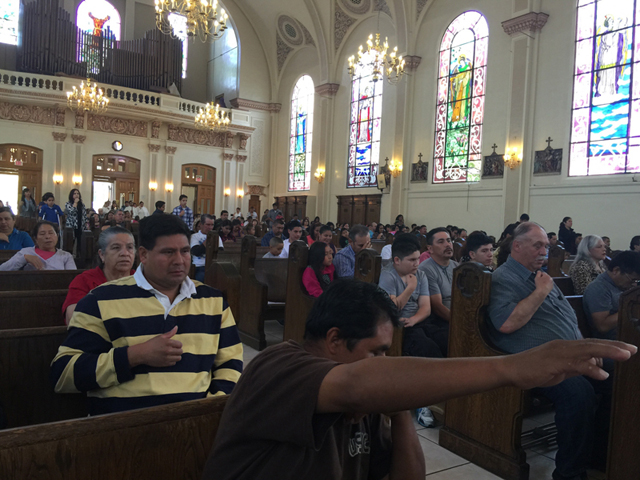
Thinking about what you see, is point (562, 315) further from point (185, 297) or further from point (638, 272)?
point (185, 297)

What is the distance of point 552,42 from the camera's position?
1151 cm

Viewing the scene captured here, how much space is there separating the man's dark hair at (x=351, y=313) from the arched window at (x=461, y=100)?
12.7 meters

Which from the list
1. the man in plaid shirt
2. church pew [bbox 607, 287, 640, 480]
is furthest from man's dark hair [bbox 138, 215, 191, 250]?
the man in plaid shirt

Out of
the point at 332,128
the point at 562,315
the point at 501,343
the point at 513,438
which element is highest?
the point at 332,128

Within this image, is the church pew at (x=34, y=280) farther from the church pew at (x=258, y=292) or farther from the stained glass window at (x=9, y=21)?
the stained glass window at (x=9, y=21)

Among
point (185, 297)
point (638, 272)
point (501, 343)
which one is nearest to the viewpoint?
point (185, 297)

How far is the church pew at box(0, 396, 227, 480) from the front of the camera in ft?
4.02

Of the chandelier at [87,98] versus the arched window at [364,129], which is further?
the arched window at [364,129]

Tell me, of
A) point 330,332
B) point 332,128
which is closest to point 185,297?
point 330,332

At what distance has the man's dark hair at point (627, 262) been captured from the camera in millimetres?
3228

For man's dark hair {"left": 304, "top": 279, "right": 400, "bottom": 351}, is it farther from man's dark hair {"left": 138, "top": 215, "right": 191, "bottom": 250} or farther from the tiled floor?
the tiled floor

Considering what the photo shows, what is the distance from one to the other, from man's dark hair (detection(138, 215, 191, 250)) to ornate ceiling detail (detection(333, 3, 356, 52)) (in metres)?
16.2

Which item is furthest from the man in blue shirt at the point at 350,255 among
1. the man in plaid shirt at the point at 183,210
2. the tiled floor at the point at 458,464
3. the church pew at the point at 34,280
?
the man in plaid shirt at the point at 183,210

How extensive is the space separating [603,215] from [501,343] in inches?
362
